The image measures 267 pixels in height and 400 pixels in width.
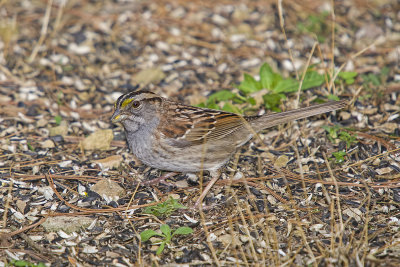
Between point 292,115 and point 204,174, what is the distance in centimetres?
99

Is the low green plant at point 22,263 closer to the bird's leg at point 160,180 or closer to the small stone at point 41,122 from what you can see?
the bird's leg at point 160,180

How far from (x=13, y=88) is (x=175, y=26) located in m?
2.45

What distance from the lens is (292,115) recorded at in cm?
444

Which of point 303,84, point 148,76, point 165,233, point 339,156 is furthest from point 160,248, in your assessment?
point 148,76

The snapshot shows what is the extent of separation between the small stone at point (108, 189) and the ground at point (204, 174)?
0.01m

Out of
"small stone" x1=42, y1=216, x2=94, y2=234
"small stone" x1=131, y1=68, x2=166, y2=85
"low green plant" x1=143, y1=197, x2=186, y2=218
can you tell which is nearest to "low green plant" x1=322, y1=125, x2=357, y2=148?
"low green plant" x1=143, y1=197, x2=186, y2=218

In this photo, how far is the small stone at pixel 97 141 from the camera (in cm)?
490

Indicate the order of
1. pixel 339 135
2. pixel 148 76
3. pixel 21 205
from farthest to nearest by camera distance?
1. pixel 148 76
2. pixel 339 135
3. pixel 21 205

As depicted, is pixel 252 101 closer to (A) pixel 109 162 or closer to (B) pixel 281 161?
(B) pixel 281 161

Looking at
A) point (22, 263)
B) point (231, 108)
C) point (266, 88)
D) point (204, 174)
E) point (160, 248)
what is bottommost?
point (204, 174)

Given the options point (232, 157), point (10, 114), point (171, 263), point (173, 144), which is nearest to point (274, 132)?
point (232, 157)

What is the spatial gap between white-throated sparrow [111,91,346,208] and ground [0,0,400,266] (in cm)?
24

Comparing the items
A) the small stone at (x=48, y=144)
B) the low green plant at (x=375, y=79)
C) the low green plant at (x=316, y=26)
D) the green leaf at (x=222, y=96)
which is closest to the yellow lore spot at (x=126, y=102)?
the small stone at (x=48, y=144)

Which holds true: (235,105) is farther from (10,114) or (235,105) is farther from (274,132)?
(10,114)
